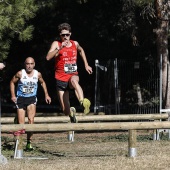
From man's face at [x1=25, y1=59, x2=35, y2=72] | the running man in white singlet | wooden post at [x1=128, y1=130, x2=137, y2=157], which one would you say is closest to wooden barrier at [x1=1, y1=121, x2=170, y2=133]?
wooden post at [x1=128, y1=130, x2=137, y2=157]

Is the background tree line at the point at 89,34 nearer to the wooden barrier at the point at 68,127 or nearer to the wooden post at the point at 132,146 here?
the wooden barrier at the point at 68,127

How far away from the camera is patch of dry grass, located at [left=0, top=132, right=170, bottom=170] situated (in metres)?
9.87

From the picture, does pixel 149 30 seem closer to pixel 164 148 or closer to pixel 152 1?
pixel 152 1

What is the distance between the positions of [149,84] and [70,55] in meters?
12.0

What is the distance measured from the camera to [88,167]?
978 centimetres

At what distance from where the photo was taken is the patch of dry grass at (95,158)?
32.4ft

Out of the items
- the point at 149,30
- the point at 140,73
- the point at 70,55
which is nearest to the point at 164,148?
the point at 70,55

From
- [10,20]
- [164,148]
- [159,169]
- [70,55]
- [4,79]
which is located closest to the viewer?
[159,169]

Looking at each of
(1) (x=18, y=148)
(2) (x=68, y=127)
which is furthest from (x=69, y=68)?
(1) (x=18, y=148)

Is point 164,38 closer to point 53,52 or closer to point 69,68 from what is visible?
point 69,68

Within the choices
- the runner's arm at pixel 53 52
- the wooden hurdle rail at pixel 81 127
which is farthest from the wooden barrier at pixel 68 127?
the runner's arm at pixel 53 52

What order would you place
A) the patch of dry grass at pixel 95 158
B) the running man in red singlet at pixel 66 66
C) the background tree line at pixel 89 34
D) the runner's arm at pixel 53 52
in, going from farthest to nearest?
the background tree line at pixel 89 34 < the running man in red singlet at pixel 66 66 < the runner's arm at pixel 53 52 < the patch of dry grass at pixel 95 158

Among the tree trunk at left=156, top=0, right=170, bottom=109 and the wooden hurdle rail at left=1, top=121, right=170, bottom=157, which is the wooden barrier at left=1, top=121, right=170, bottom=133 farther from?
the tree trunk at left=156, top=0, right=170, bottom=109

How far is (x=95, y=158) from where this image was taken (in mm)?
11102
